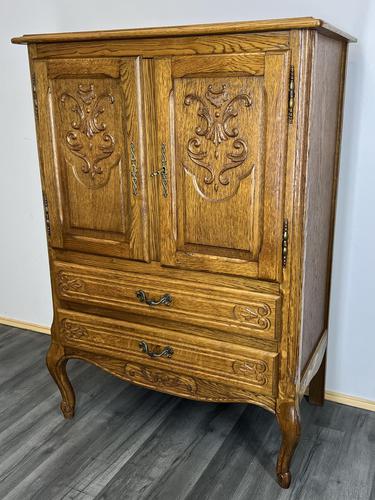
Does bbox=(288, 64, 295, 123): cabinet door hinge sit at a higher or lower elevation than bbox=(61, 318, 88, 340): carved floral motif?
higher

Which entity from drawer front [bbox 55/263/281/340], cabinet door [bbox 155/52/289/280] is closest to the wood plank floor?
drawer front [bbox 55/263/281/340]

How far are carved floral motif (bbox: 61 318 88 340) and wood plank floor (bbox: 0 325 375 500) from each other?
358mm

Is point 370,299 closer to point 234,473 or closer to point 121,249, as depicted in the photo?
point 234,473

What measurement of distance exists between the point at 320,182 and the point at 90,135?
71cm

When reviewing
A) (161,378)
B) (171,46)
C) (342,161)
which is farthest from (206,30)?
(161,378)

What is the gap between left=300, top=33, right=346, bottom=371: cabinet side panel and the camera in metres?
1.47

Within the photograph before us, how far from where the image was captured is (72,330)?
194cm

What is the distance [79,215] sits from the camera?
1.79 m

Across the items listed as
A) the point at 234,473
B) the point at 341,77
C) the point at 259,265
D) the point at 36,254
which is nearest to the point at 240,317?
the point at 259,265

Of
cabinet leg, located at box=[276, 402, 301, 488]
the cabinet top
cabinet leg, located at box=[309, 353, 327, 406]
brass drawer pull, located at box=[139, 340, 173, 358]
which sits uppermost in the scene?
the cabinet top

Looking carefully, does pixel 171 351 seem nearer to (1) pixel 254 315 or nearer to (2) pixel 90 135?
(1) pixel 254 315

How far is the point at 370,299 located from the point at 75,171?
1.14 metres

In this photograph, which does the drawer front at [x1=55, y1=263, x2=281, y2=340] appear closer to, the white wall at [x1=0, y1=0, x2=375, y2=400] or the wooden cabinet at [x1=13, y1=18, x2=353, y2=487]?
the wooden cabinet at [x1=13, y1=18, x2=353, y2=487]

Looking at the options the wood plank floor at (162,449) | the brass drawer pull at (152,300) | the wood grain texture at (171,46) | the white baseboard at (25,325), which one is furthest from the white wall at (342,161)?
the brass drawer pull at (152,300)
